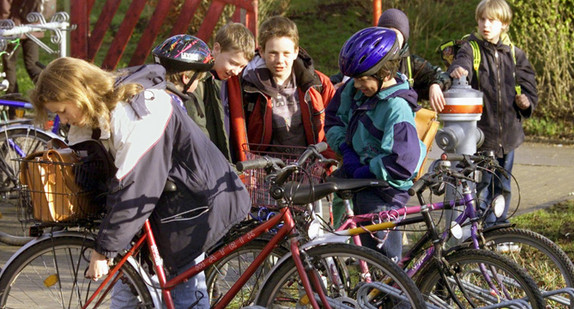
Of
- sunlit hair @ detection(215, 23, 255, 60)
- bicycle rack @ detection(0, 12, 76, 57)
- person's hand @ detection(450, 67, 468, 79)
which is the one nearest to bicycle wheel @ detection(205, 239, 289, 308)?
sunlit hair @ detection(215, 23, 255, 60)

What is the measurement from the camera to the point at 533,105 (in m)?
6.14

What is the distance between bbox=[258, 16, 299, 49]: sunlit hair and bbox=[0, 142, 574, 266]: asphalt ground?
2.34 meters

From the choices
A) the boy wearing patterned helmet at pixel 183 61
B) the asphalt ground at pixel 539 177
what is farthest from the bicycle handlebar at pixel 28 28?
the boy wearing patterned helmet at pixel 183 61

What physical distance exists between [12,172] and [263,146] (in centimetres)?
240

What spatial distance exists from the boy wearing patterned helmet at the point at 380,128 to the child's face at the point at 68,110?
130 cm

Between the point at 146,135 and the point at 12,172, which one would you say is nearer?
the point at 146,135

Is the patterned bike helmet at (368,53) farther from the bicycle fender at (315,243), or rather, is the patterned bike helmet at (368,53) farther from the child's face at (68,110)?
the child's face at (68,110)

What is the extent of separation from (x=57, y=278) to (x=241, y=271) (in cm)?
82

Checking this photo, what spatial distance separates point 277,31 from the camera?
5.06 meters

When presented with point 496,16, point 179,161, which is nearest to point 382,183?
point 179,161

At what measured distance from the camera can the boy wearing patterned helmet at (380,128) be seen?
4.33 meters

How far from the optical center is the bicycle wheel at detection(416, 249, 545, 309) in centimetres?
400

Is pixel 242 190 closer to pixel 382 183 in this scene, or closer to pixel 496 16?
pixel 382 183

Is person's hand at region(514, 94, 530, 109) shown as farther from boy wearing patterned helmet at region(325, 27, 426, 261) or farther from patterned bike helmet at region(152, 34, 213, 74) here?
patterned bike helmet at region(152, 34, 213, 74)
